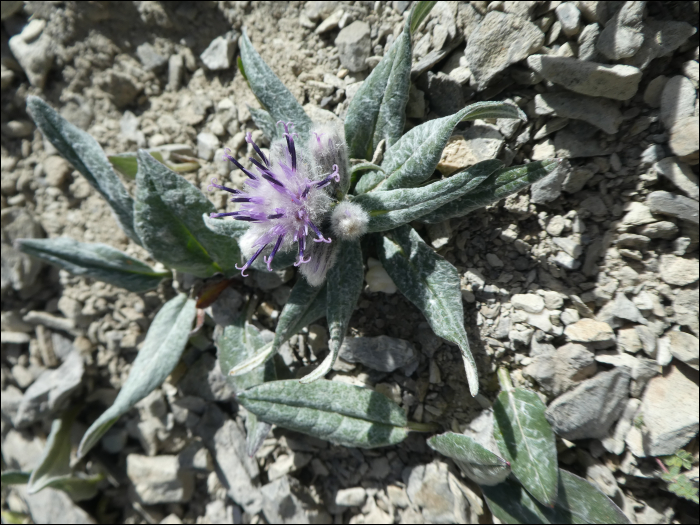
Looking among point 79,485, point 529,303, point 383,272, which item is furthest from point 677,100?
point 79,485

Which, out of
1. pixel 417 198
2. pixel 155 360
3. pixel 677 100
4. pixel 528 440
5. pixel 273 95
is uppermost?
pixel 273 95

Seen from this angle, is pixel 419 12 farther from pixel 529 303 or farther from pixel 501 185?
pixel 529 303

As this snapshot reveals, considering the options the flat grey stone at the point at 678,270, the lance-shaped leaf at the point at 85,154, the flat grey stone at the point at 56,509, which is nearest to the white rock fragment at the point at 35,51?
the lance-shaped leaf at the point at 85,154

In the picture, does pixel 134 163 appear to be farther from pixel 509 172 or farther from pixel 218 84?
pixel 509 172

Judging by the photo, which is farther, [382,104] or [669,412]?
[382,104]

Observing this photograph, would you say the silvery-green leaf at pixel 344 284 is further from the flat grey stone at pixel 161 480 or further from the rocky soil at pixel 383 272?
the flat grey stone at pixel 161 480

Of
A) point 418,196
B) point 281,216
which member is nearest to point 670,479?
point 418,196
